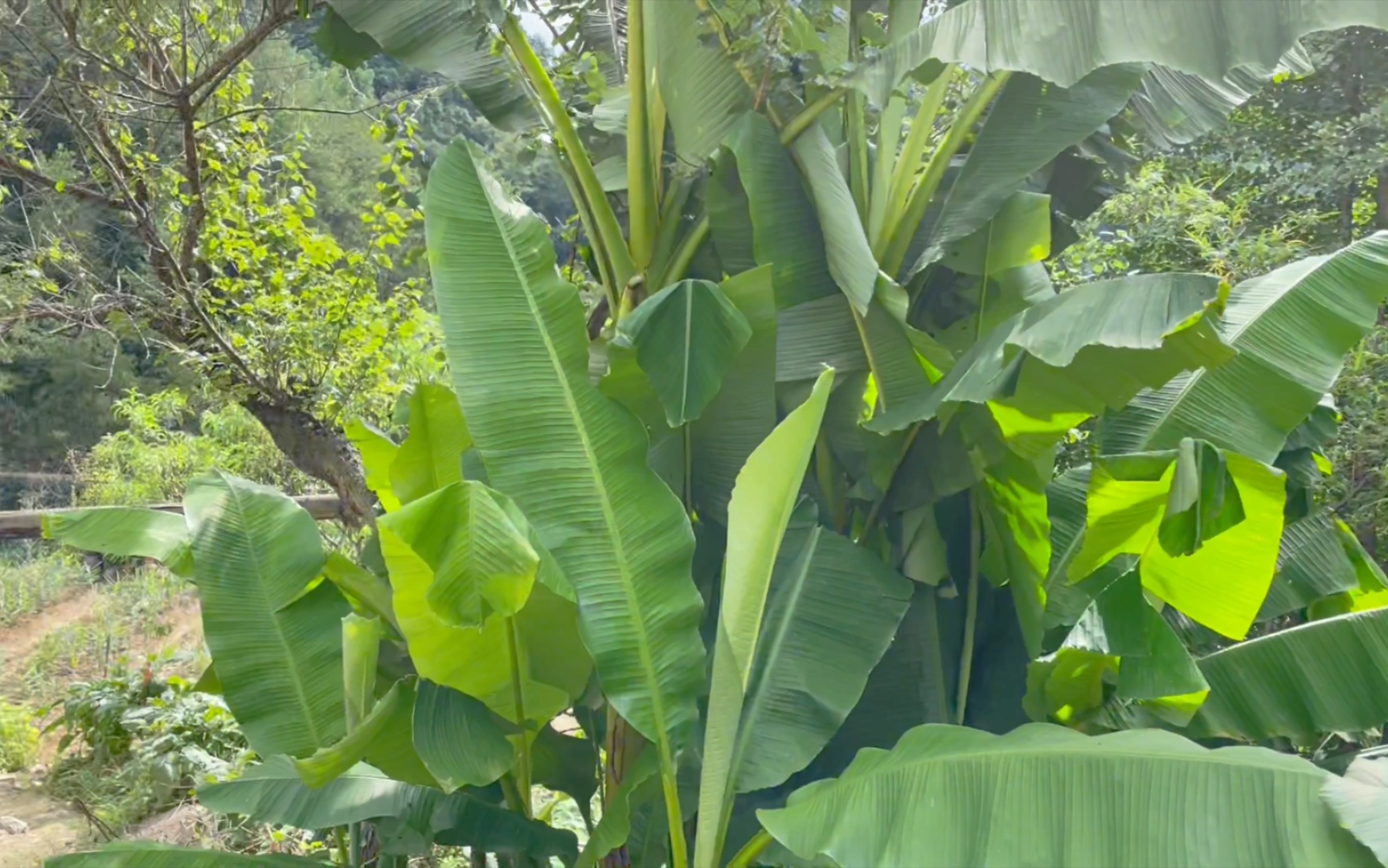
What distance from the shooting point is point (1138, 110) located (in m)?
2.29

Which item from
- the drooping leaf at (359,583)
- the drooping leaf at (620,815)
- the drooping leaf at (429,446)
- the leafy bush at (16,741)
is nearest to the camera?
the drooping leaf at (620,815)

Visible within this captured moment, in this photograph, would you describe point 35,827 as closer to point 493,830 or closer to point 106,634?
point 106,634

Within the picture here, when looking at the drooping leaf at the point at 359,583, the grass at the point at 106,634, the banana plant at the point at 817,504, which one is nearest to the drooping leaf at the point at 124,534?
the banana plant at the point at 817,504

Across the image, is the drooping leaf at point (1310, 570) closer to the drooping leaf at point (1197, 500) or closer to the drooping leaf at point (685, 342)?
the drooping leaf at point (1197, 500)

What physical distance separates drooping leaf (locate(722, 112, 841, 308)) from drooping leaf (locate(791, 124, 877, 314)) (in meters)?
0.04

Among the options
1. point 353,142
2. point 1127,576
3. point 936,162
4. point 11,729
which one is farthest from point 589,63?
point 353,142

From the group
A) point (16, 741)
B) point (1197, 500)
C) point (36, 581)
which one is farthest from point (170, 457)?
point (1197, 500)

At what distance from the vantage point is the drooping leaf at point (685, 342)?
1.69m

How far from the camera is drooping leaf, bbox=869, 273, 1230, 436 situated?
1.37 metres

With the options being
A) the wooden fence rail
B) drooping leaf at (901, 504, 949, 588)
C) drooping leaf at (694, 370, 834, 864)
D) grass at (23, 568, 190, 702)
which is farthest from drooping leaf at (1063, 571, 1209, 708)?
grass at (23, 568, 190, 702)

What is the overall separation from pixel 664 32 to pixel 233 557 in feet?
4.33

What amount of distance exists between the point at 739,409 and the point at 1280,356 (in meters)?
1.02

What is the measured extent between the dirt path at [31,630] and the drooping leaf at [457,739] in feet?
18.2

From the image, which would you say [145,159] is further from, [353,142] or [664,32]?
[353,142]
